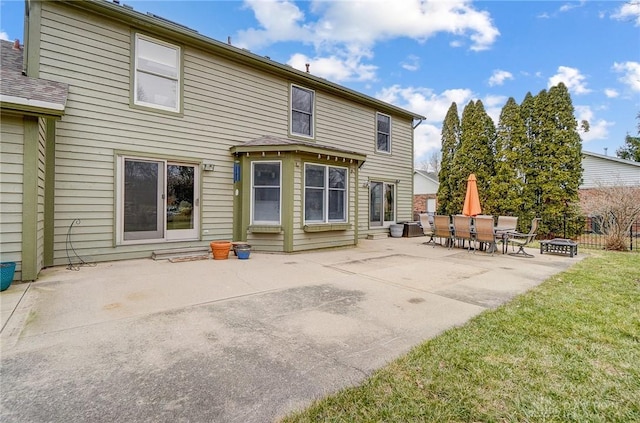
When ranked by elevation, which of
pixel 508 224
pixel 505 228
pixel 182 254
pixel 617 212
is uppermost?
pixel 617 212

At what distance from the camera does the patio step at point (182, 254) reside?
267 inches

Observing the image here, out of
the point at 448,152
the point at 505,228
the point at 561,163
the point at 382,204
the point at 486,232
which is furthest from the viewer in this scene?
the point at 448,152

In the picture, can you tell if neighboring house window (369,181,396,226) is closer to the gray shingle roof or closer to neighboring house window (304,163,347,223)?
neighboring house window (304,163,347,223)

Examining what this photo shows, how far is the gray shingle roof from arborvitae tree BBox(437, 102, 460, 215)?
15.3 m

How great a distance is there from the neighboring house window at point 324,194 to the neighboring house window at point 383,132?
4039 millimetres

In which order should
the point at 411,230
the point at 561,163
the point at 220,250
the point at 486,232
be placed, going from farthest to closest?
1. the point at 411,230
2. the point at 561,163
3. the point at 486,232
4. the point at 220,250

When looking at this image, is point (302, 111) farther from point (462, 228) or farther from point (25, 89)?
point (25, 89)

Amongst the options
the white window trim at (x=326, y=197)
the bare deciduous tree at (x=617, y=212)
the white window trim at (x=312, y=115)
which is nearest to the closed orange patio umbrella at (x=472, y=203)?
the white window trim at (x=326, y=197)

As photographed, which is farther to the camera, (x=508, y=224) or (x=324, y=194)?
(x=508, y=224)

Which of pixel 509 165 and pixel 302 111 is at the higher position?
pixel 302 111

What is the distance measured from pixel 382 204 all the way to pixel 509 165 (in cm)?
621

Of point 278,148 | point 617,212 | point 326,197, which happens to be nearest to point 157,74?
point 278,148

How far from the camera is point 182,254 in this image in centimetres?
716

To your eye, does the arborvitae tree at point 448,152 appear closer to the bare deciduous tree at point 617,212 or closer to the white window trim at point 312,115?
the bare deciduous tree at point 617,212
